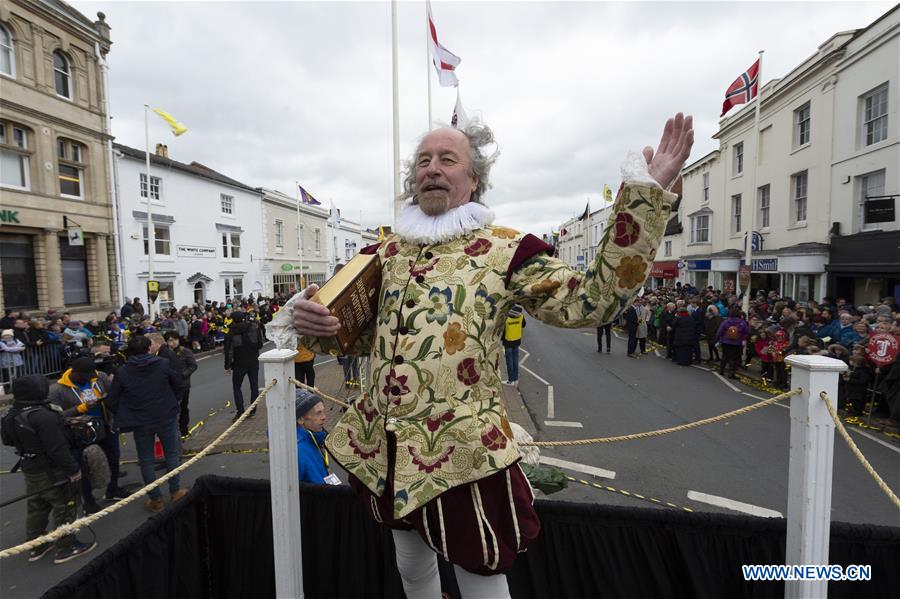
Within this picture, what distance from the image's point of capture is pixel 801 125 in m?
14.9

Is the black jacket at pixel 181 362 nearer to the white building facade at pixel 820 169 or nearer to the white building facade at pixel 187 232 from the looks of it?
the white building facade at pixel 187 232

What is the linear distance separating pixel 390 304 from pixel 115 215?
19.5 meters

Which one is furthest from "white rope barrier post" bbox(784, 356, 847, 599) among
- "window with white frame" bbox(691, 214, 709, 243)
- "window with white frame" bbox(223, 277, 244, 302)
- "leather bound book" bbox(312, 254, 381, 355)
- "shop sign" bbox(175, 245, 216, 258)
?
"window with white frame" bbox(223, 277, 244, 302)

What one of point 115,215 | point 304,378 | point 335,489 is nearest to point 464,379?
point 335,489

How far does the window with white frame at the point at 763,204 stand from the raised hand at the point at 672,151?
19.1m

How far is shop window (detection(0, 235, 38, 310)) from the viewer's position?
13.6 meters

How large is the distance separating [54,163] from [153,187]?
3973 millimetres

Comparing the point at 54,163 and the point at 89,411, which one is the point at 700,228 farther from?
the point at 54,163

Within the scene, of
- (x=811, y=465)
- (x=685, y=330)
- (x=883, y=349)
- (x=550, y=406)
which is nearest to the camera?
(x=811, y=465)

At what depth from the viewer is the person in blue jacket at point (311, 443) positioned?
9.83ft

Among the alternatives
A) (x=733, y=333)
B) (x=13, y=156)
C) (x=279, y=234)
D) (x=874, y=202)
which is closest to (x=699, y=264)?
(x=874, y=202)

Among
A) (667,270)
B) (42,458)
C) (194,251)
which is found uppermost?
(194,251)

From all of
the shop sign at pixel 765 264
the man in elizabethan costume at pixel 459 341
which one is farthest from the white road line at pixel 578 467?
the shop sign at pixel 765 264

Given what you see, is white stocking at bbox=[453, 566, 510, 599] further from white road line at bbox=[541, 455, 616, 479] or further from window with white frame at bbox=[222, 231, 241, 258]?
window with white frame at bbox=[222, 231, 241, 258]
